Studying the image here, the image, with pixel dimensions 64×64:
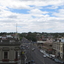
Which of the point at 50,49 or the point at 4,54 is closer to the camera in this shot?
the point at 4,54

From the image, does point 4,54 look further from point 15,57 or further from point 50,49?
point 50,49

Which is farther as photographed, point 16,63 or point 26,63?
point 26,63

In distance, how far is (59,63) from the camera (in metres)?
53.9

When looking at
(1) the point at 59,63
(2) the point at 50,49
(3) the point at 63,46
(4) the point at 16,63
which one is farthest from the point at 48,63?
(2) the point at 50,49

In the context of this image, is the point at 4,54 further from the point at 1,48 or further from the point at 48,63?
the point at 48,63

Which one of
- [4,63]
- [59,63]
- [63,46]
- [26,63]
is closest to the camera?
[4,63]

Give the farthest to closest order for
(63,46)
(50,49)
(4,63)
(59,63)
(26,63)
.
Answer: (50,49) < (63,46) < (59,63) < (26,63) < (4,63)

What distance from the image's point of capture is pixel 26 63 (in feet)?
166

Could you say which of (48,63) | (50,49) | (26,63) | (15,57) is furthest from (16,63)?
(50,49)

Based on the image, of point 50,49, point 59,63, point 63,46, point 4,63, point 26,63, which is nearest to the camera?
point 4,63

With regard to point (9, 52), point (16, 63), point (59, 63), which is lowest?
point (59, 63)

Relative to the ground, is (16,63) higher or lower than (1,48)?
lower

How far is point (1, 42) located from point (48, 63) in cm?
2564

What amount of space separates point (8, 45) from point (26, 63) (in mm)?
21928
